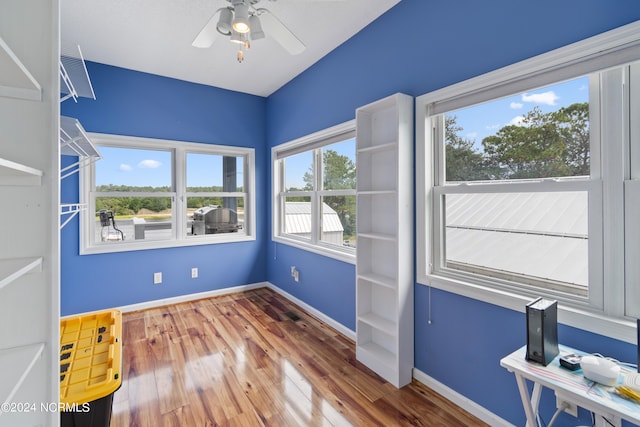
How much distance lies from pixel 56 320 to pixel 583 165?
7.62 feet

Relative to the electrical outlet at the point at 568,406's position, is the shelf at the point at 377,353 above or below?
below

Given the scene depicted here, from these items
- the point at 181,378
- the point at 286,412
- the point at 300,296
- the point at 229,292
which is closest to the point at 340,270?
the point at 300,296

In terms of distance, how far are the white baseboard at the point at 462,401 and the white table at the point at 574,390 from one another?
0.46m

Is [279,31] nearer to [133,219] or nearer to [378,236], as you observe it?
[378,236]

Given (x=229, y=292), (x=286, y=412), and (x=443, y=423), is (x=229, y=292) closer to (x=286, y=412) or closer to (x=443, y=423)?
(x=286, y=412)

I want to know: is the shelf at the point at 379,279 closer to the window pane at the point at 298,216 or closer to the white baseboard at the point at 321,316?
the white baseboard at the point at 321,316

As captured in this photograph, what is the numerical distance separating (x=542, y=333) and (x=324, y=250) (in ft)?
7.03

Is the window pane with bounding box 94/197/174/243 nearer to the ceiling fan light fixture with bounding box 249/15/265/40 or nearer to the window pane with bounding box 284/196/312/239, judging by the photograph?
the window pane with bounding box 284/196/312/239

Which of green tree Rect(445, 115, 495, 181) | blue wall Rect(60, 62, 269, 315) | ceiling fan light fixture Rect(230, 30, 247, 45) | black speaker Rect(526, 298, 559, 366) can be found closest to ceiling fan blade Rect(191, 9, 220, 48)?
ceiling fan light fixture Rect(230, 30, 247, 45)

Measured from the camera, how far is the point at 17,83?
970 millimetres

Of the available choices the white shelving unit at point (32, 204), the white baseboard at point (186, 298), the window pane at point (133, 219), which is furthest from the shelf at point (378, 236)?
the window pane at point (133, 219)

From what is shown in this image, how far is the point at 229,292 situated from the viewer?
4.14 m

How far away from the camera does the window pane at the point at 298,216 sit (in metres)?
3.67

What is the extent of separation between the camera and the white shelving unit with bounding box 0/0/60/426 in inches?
37.4
